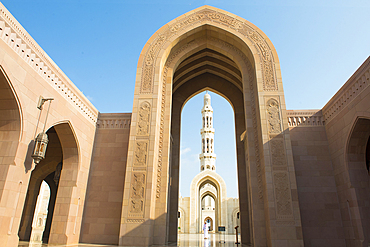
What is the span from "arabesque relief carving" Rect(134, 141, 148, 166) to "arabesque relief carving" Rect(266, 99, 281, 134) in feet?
16.1

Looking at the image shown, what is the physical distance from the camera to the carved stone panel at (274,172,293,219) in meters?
9.24

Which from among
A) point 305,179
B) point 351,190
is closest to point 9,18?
point 305,179

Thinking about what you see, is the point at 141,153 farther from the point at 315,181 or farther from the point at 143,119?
the point at 315,181

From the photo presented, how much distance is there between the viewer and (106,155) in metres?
11.8

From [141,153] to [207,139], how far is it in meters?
31.1

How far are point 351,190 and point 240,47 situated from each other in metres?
7.40

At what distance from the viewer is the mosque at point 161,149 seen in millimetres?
7488

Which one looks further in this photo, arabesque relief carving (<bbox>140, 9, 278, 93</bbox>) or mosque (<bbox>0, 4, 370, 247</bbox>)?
arabesque relief carving (<bbox>140, 9, 278, 93</bbox>)

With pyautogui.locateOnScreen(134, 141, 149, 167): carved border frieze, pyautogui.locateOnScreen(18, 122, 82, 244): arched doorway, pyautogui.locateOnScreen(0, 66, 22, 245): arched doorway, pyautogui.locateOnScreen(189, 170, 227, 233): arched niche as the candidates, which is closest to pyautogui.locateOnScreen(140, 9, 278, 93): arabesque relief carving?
pyautogui.locateOnScreen(134, 141, 149, 167): carved border frieze

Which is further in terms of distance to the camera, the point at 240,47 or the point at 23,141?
the point at 240,47

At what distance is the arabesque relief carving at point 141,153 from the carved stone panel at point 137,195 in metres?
0.43

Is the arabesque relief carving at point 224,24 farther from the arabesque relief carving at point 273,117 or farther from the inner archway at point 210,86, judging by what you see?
the inner archway at point 210,86

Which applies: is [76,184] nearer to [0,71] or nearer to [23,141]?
[23,141]

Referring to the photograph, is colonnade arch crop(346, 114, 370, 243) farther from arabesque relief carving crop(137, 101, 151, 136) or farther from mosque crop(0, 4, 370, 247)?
arabesque relief carving crop(137, 101, 151, 136)
